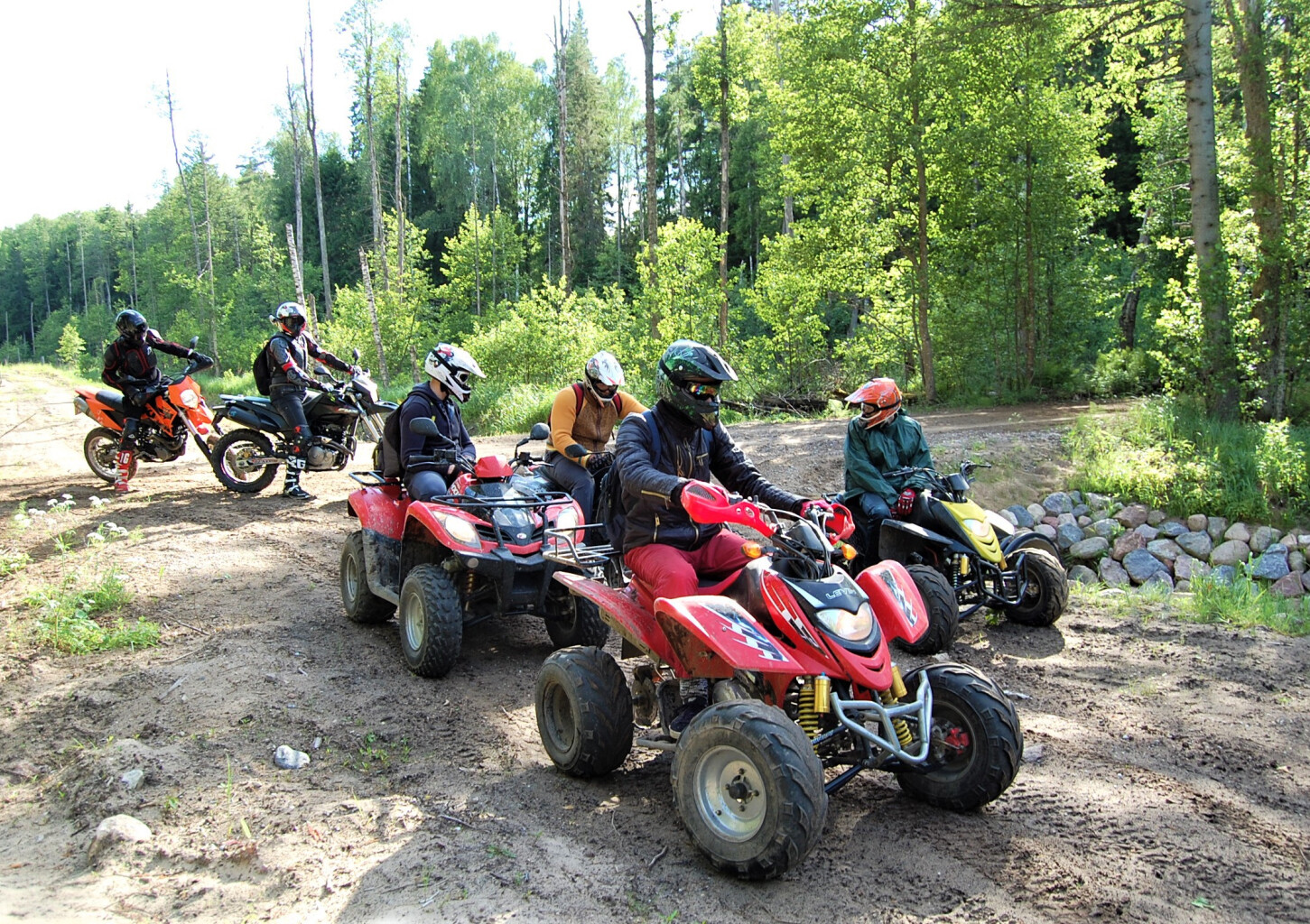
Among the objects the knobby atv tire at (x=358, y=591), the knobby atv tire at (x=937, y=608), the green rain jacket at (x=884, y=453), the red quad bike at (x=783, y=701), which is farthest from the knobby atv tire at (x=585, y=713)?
the green rain jacket at (x=884, y=453)

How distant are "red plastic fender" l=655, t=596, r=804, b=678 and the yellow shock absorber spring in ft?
1.54

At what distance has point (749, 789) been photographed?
3309 millimetres

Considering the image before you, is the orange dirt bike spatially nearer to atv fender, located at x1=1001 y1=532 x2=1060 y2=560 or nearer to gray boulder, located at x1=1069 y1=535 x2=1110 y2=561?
atv fender, located at x1=1001 y1=532 x2=1060 y2=560

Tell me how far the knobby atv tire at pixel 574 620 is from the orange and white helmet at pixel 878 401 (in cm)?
271

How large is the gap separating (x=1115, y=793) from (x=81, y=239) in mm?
96282

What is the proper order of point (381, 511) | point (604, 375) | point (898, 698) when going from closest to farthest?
point (898, 698) < point (381, 511) < point (604, 375)

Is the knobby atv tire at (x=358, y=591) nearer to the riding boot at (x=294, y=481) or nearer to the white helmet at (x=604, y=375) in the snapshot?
the white helmet at (x=604, y=375)

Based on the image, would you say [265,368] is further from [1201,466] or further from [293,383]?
[1201,466]

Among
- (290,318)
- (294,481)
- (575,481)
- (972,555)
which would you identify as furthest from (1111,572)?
(290,318)

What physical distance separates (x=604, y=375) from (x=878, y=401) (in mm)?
2164

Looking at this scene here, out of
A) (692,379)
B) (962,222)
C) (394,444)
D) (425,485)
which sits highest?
(962,222)

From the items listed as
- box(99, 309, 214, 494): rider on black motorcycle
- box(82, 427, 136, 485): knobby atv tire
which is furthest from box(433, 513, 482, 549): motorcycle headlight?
box(82, 427, 136, 485): knobby atv tire

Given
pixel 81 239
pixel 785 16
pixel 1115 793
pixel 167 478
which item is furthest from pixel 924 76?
pixel 81 239

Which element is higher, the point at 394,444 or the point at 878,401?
the point at 878,401
